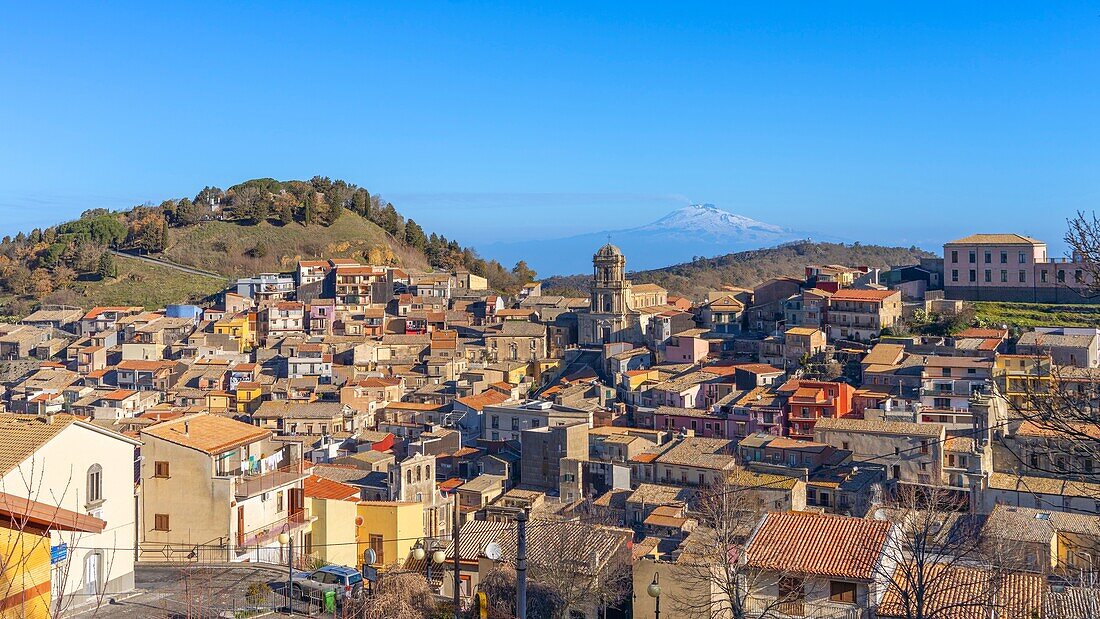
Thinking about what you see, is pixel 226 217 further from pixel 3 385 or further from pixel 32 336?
pixel 3 385

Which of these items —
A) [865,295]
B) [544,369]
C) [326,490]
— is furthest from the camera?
[544,369]

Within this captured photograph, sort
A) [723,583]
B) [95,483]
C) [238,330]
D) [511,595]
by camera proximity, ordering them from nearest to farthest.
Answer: [95,483] < [723,583] < [511,595] < [238,330]

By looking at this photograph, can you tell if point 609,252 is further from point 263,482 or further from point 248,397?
point 263,482

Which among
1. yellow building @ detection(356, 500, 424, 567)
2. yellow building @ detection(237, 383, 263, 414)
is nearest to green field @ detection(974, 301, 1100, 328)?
yellow building @ detection(237, 383, 263, 414)

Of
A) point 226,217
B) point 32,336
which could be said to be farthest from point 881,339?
point 226,217

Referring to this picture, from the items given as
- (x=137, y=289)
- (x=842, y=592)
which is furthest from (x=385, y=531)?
(x=137, y=289)

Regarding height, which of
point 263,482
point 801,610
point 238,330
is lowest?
point 801,610
